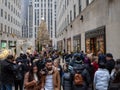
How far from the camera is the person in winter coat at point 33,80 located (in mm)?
8242

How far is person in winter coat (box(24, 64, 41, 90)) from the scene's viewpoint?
8.24 meters

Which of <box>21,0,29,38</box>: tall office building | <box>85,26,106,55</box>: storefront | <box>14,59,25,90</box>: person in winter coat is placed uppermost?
<box>21,0,29,38</box>: tall office building

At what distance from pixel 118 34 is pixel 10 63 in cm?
579

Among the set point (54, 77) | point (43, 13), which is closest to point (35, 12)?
point (43, 13)

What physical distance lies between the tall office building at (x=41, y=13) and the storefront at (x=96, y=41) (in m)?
143

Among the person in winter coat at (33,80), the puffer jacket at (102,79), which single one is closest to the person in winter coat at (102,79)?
the puffer jacket at (102,79)

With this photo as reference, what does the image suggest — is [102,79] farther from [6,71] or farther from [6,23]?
[6,23]

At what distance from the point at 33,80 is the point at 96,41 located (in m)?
12.2

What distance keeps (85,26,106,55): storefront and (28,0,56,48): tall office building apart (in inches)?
5629

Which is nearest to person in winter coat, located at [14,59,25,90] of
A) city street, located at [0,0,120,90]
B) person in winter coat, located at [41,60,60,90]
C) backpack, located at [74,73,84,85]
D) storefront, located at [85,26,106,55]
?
city street, located at [0,0,120,90]

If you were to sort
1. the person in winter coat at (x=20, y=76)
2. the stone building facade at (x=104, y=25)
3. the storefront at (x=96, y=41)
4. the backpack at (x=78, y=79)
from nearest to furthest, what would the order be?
the backpack at (x=78, y=79)
the person in winter coat at (x=20, y=76)
the stone building facade at (x=104, y=25)
the storefront at (x=96, y=41)

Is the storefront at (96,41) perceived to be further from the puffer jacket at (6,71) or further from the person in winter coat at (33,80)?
the person in winter coat at (33,80)

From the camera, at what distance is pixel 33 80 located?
830 centimetres

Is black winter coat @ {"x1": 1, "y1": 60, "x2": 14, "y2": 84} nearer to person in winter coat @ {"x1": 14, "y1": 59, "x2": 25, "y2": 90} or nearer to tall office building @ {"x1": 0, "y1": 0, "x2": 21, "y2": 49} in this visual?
person in winter coat @ {"x1": 14, "y1": 59, "x2": 25, "y2": 90}
